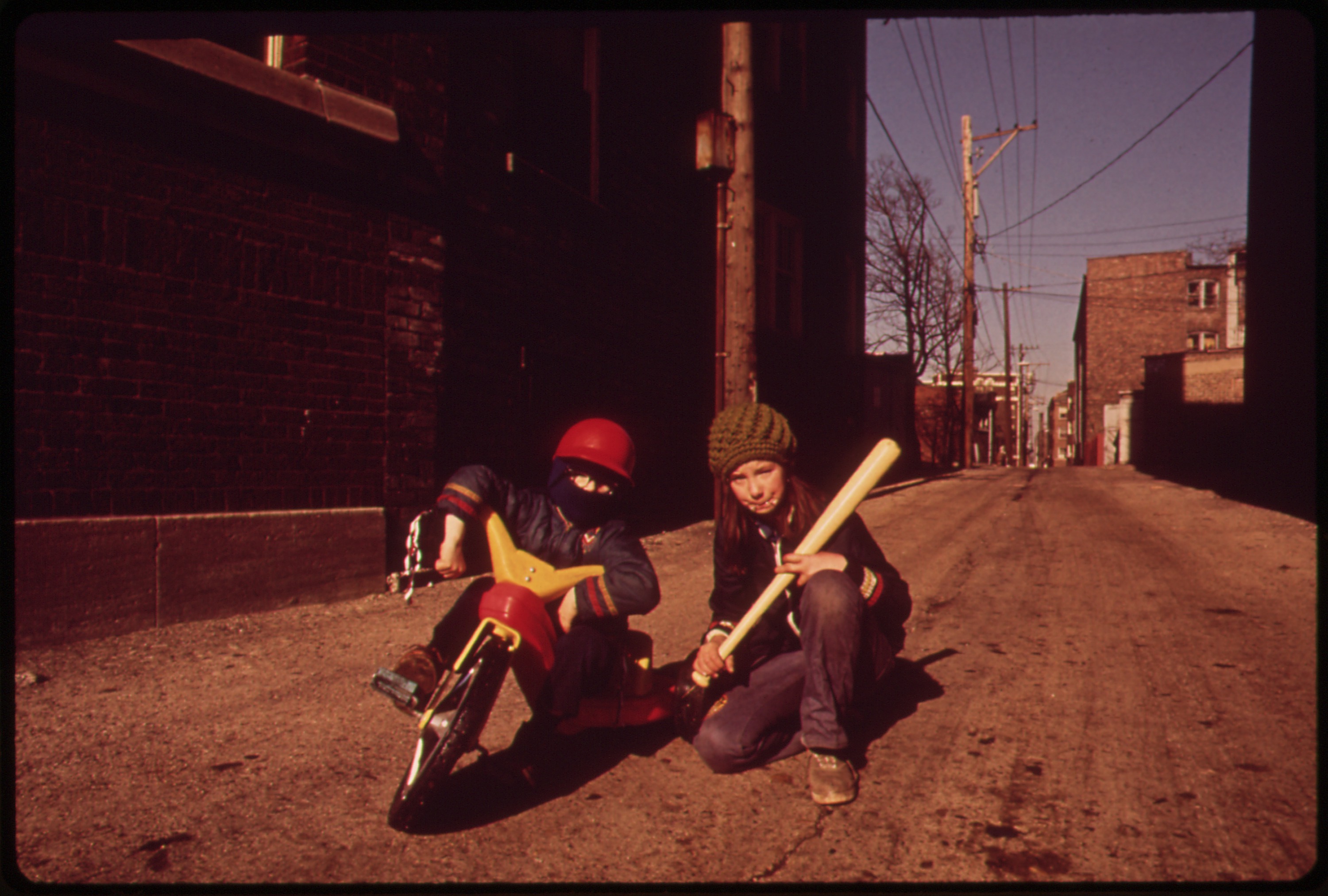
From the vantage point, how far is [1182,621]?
4363 mm

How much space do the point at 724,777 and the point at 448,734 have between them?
94 cm

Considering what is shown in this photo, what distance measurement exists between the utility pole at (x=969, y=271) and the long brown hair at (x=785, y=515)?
21159 millimetres

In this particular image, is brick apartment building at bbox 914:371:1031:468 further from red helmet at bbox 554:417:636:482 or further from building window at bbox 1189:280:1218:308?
red helmet at bbox 554:417:636:482

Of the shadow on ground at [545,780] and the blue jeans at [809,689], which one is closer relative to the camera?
the shadow on ground at [545,780]

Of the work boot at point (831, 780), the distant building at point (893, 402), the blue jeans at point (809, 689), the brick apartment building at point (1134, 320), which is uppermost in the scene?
the brick apartment building at point (1134, 320)

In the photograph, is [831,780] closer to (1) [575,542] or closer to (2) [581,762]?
(2) [581,762]

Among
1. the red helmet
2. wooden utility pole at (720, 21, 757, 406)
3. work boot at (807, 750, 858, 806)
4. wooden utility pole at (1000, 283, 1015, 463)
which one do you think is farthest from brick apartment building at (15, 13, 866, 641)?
wooden utility pole at (1000, 283, 1015, 463)

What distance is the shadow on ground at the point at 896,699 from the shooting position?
2.84 meters

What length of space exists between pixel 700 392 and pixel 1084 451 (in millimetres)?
43066

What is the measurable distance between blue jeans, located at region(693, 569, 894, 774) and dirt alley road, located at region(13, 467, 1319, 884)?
0.09 metres

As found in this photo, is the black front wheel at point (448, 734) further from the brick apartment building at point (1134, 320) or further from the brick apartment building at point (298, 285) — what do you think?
the brick apartment building at point (1134, 320)

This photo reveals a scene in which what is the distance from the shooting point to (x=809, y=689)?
2.51 m

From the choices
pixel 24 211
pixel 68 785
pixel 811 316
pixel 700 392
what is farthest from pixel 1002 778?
pixel 811 316

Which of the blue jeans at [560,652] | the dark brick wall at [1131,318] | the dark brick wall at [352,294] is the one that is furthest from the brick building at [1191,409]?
the blue jeans at [560,652]
